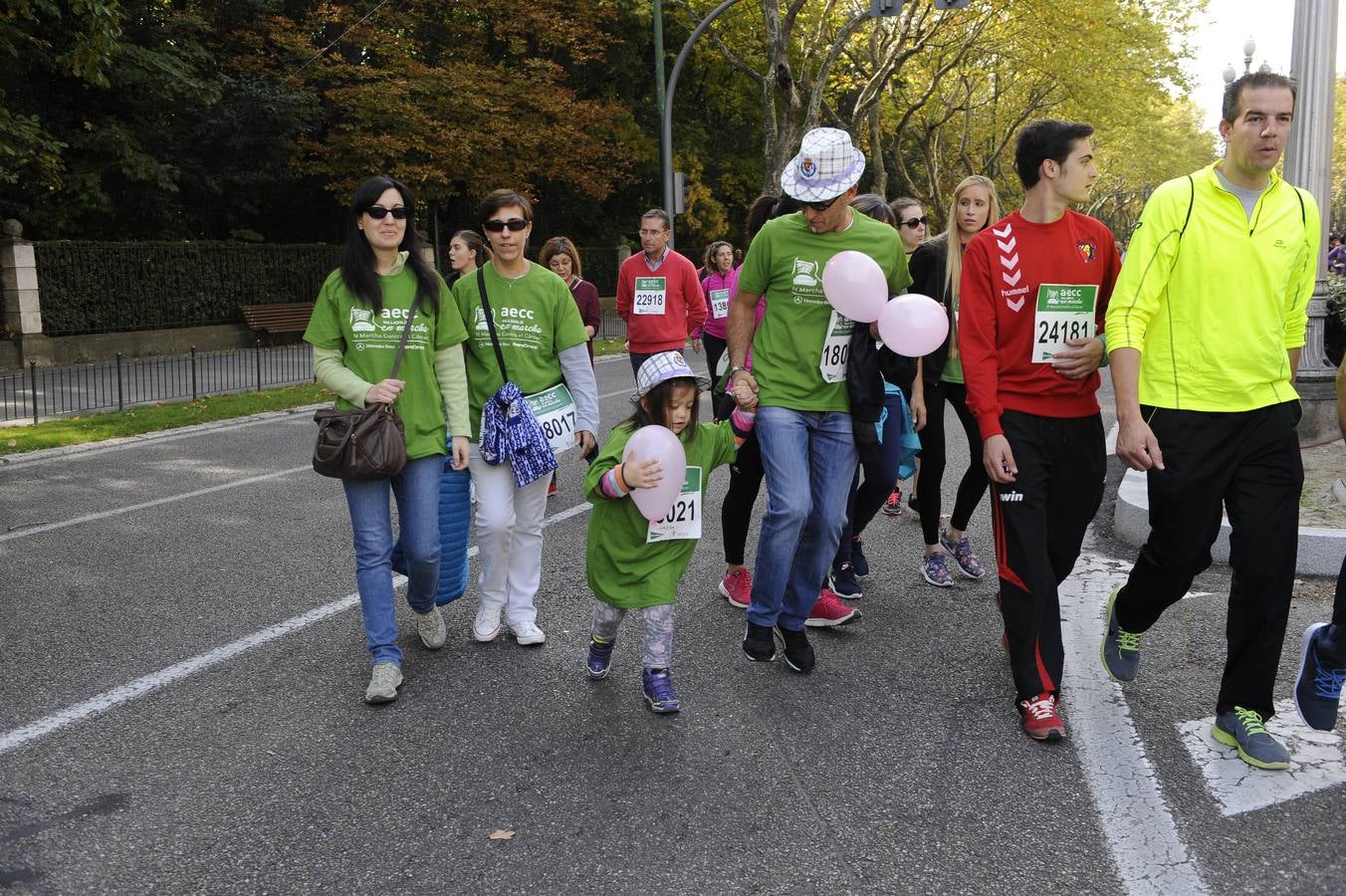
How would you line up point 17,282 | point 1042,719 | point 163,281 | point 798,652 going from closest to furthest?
point 1042,719 → point 798,652 → point 17,282 → point 163,281

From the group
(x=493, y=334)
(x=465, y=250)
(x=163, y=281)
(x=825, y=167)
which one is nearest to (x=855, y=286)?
(x=825, y=167)

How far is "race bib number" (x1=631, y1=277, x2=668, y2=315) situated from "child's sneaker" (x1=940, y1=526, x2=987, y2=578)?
349 centimetres

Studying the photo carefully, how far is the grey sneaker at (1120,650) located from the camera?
431cm

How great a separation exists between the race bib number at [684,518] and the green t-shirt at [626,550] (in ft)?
0.12

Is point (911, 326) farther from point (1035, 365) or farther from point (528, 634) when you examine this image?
point (528, 634)

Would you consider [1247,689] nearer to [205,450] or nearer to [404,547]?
[404,547]

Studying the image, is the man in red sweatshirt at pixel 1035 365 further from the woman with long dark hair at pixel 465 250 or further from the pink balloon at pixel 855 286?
the woman with long dark hair at pixel 465 250

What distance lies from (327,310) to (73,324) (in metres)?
17.9

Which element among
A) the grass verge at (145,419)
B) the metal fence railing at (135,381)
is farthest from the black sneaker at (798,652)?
the metal fence railing at (135,381)

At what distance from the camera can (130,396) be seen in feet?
49.9

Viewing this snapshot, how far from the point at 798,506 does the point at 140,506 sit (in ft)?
18.1

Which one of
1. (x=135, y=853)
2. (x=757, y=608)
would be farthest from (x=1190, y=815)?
(x=135, y=853)

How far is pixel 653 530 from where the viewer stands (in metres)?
4.30

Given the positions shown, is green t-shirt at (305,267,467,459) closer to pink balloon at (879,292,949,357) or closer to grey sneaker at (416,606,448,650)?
grey sneaker at (416,606,448,650)
